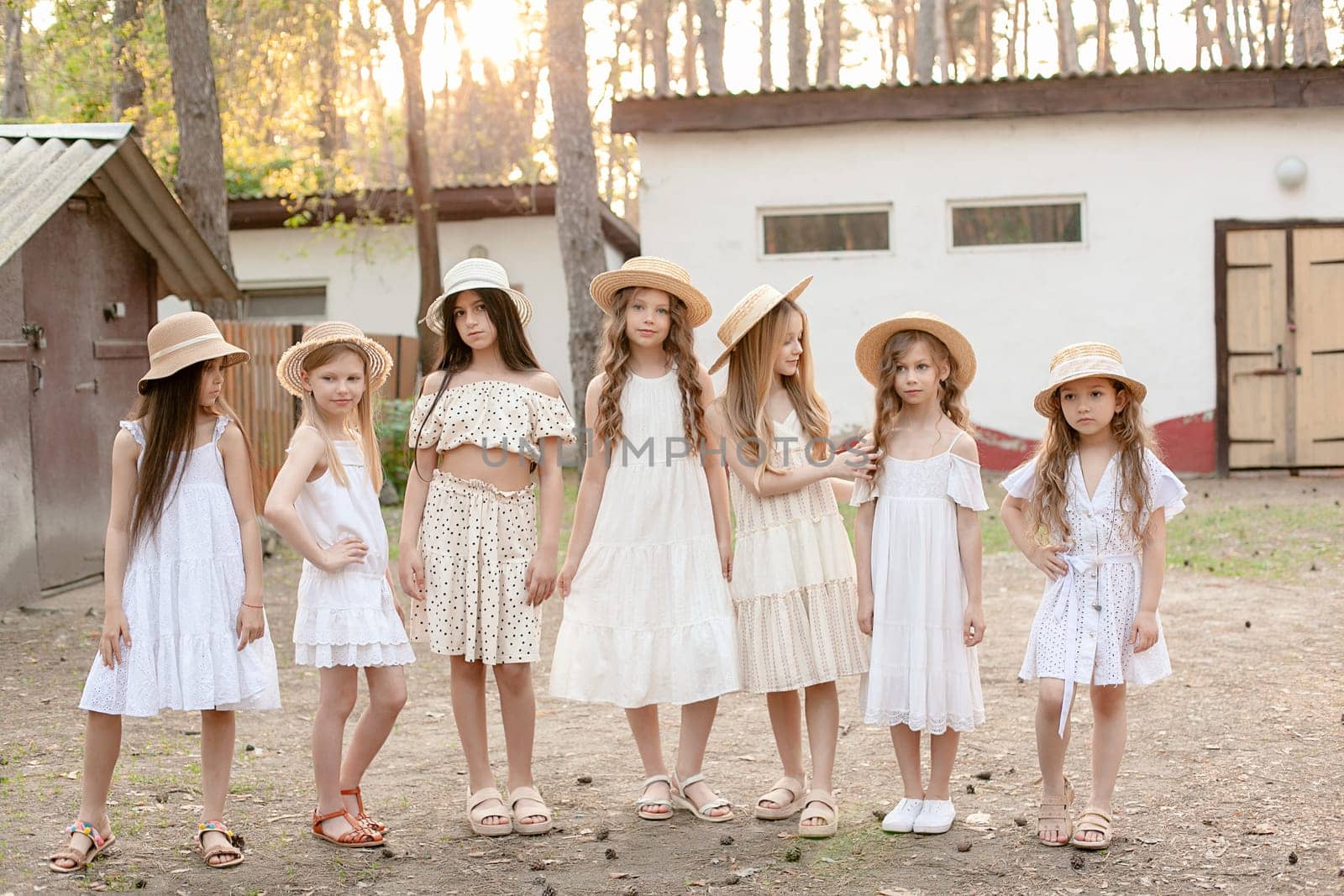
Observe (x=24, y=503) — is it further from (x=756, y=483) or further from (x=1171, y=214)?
(x=1171, y=214)

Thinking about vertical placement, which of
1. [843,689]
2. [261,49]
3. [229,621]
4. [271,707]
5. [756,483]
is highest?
[261,49]

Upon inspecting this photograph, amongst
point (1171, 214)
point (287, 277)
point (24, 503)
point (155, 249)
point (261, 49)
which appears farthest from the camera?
point (287, 277)

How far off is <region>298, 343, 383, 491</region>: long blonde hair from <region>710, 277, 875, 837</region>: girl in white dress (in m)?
1.02

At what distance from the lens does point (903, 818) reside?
383 cm

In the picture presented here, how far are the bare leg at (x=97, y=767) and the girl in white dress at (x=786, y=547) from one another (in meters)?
1.75

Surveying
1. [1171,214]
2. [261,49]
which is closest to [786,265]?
[1171,214]

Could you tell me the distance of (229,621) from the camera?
3.64 m

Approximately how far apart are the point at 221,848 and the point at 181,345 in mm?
1370

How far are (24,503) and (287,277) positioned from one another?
997 centimetres

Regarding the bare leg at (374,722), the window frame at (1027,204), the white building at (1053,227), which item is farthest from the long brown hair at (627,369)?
the window frame at (1027,204)

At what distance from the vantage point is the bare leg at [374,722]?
3.81 metres

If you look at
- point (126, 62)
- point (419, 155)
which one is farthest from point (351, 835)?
Answer: point (419, 155)

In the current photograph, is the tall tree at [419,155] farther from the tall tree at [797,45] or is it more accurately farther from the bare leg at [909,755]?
the bare leg at [909,755]

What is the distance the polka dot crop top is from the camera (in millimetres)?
3910
